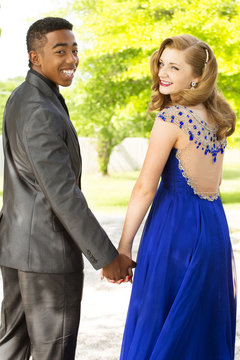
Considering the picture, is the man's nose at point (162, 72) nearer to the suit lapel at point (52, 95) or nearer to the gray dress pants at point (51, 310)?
the suit lapel at point (52, 95)

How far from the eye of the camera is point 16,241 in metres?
2.46

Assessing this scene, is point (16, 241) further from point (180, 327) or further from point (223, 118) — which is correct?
point (223, 118)

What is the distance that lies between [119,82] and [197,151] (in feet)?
45.1

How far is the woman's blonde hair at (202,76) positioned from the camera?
2.69m

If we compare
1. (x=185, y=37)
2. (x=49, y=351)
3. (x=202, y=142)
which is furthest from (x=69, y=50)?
(x=49, y=351)

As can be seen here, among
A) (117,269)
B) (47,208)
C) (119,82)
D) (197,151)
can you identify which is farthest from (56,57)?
(119,82)

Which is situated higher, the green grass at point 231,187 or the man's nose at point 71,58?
the man's nose at point 71,58

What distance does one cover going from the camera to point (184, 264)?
273 centimetres

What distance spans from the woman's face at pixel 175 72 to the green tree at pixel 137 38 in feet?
28.6

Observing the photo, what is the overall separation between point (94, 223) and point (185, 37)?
1.00 meters

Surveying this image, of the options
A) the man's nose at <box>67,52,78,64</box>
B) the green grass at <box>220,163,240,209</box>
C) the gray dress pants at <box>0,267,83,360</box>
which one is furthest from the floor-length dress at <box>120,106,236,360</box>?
the green grass at <box>220,163,240,209</box>

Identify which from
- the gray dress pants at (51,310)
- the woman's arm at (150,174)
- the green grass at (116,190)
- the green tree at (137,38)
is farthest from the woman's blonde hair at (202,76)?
the green grass at (116,190)

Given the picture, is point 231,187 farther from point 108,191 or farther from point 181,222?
point 181,222

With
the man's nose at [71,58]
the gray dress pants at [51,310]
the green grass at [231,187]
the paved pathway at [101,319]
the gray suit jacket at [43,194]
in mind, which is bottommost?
the green grass at [231,187]
